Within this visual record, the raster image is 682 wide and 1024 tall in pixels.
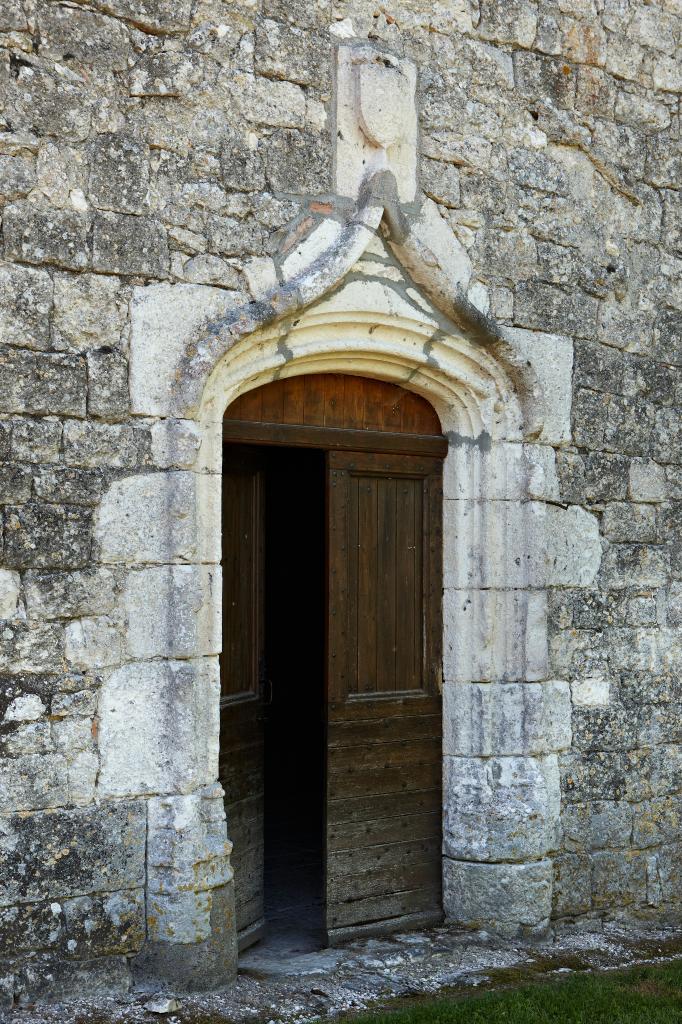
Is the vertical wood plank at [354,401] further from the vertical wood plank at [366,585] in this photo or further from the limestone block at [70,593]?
the limestone block at [70,593]

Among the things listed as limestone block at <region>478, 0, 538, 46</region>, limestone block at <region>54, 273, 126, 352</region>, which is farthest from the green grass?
limestone block at <region>478, 0, 538, 46</region>

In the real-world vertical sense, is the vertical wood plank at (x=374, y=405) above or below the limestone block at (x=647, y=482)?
above

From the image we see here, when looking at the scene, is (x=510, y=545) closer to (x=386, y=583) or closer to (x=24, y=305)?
(x=386, y=583)

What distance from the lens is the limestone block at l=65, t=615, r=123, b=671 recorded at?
3.63 metres

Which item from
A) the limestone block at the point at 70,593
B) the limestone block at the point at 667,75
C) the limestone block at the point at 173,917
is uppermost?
the limestone block at the point at 667,75

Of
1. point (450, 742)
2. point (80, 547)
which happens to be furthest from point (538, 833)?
point (80, 547)

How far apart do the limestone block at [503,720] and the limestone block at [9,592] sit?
77.3 inches

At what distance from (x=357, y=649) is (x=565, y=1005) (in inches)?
61.3

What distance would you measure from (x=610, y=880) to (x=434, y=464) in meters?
2.00

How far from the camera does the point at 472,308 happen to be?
4391 mm

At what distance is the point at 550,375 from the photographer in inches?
183

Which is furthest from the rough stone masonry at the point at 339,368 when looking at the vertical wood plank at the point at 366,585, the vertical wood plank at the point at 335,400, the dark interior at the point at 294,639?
the dark interior at the point at 294,639

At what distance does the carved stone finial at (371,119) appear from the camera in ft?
13.7

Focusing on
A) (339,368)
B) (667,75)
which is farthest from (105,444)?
(667,75)
